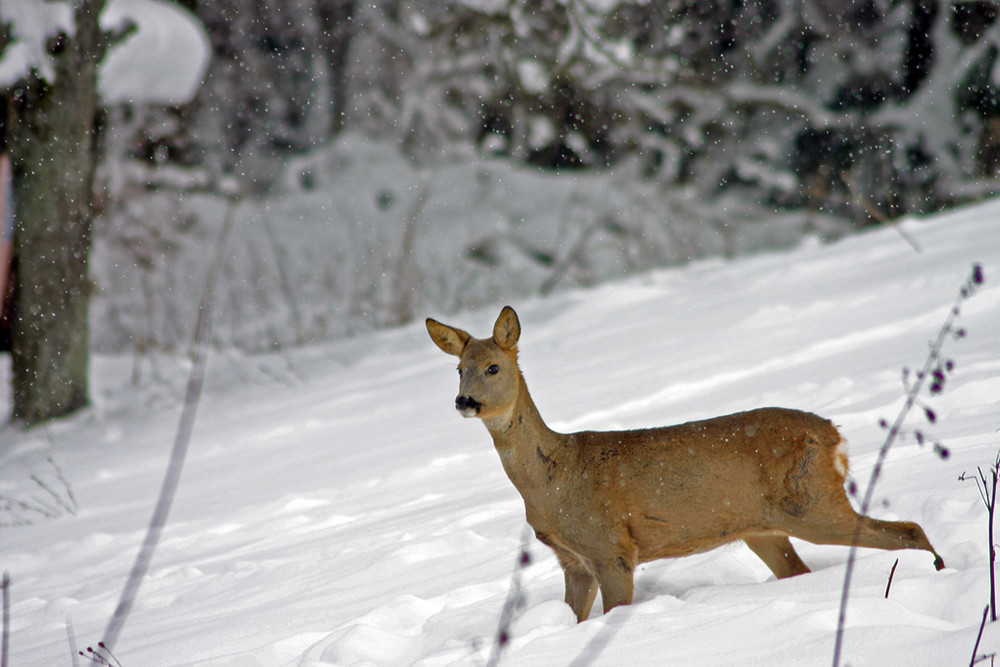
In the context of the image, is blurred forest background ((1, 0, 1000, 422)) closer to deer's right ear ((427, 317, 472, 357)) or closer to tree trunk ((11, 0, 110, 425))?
tree trunk ((11, 0, 110, 425))

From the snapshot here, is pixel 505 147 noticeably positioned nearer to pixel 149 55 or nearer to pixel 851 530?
pixel 149 55

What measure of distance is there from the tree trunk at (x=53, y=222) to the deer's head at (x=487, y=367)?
6.19 m

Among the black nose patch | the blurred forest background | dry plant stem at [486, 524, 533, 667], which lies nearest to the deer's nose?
the black nose patch

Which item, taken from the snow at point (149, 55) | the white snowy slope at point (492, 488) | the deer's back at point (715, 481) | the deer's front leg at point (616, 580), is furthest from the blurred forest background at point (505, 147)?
the deer's front leg at point (616, 580)

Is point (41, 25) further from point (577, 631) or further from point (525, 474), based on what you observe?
point (577, 631)

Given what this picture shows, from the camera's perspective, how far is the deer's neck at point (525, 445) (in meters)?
2.76

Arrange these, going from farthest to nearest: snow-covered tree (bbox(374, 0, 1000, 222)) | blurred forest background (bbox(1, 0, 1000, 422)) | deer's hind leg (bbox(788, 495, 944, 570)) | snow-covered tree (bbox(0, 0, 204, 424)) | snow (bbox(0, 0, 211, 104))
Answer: blurred forest background (bbox(1, 0, 1000, 422)) → snow-covered tree (bbox(374, 0, 1000, 222)) → snow (bbox(0, 0, 211, 104)) → snow-covered tree (bbox(0, 0, 204, 424)) → deer's hind leg (bbox(788, 495, 944, 570))

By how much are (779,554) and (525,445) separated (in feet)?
2.50

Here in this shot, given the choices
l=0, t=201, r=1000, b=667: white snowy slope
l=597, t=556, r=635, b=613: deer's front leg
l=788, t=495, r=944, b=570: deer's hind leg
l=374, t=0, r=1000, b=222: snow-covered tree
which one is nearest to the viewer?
l=0, t=201, r=1000, b=667: white snowy slope

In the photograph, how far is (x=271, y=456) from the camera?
230 inches

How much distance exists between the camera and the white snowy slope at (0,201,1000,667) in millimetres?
2242

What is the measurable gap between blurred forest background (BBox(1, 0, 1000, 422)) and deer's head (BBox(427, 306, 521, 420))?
7363mm

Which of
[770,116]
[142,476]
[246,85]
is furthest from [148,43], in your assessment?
[246,85]

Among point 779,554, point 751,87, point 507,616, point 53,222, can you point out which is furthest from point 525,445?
point 751,87
